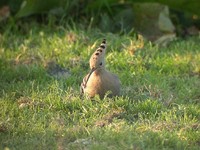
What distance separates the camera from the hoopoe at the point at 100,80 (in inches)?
217

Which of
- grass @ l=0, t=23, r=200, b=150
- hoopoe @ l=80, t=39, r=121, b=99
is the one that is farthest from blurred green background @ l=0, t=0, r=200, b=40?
hoopoe @ l=80, t=39, r=121, b=99

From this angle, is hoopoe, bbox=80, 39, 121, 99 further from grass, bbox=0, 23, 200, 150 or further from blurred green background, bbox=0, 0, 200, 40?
blurred green background, bbox=0, 0, 200, 40

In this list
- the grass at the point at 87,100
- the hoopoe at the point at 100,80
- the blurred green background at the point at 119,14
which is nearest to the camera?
the grass at the point at 87,100

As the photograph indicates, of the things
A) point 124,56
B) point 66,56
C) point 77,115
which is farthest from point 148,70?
point 77,115

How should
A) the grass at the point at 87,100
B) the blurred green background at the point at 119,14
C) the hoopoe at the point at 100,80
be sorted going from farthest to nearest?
the blurred green background at the point at 119,14
the hoopoe at the point at 100,80
the grass at the point at 87,100

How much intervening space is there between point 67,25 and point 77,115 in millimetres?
2720

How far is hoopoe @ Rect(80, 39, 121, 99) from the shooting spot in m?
5.51

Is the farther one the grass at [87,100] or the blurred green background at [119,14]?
the blurred green background at [119,14]

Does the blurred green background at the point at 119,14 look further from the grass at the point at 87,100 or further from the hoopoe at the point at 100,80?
the hoopoe at the point at 100,80

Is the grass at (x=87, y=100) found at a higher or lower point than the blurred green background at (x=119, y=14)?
lower

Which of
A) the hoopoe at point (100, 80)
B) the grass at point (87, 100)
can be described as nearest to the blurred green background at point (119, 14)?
the grass at point (87, 100)

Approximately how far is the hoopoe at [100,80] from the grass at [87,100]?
11 cm

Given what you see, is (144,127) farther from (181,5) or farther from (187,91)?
(181,5)

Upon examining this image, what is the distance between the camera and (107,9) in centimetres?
816
